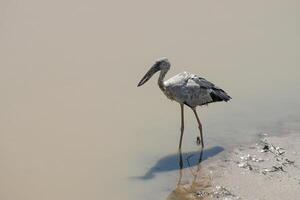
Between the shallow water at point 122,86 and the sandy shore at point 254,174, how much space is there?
0.40 m

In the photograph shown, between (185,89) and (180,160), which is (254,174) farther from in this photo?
(185,89)

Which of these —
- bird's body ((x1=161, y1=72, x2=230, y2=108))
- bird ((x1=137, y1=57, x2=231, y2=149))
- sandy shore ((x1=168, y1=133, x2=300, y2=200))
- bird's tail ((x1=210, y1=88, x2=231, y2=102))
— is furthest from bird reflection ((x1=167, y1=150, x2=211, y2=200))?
bird's tail ((x1=210, y1=88, x2=231, y2=102))

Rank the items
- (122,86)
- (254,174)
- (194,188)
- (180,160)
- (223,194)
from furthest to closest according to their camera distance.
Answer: (122,86) < (180,160) < (254,174) < (194,188) < (223,194)

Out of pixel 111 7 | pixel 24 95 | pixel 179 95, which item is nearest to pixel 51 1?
pixel 111 7

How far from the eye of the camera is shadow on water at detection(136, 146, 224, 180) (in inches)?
345

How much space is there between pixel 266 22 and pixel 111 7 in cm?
391

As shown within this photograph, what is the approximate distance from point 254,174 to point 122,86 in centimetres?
374

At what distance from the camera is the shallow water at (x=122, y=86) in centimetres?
865

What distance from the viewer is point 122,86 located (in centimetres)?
1128

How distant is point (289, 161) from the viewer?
8.68m

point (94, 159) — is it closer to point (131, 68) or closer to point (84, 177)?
point (84, 177)

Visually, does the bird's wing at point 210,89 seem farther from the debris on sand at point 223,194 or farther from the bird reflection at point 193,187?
the debris on sand at point 223,194

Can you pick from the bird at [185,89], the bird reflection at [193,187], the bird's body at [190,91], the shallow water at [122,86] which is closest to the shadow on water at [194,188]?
the bird reflection at [193,187]

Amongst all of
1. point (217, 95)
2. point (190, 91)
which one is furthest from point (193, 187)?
point (217, 95)
